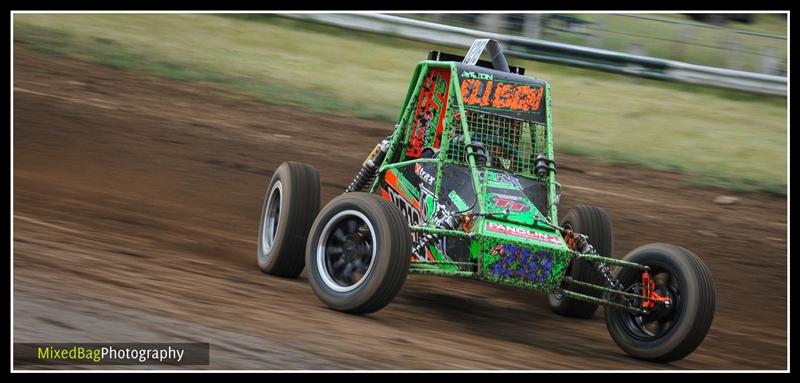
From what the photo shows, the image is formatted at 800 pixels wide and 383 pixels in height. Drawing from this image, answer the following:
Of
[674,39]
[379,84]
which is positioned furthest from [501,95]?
[674,39]

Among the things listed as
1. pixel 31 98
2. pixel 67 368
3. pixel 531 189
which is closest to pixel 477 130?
pixel 531 189

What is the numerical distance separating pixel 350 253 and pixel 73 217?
3342mm

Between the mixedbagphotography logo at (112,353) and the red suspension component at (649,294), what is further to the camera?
the red suspension component at (649,294)

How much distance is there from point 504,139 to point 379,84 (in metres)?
8.81

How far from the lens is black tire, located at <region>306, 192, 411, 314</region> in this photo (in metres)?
6.48

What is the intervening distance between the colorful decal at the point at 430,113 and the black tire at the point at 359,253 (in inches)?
55.2

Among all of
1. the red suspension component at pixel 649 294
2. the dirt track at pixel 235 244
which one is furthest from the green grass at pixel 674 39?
the red suspension component at pixel 649 294

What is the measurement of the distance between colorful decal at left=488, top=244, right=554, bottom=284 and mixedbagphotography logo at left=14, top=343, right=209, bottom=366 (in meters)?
2.06

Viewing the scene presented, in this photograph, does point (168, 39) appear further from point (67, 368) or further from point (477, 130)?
point (67, 368)

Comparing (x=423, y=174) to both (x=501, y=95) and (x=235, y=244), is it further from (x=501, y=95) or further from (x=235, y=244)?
(x=235, y=244)

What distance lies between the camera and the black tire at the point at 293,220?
8148mm

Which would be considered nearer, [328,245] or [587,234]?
[328,245]

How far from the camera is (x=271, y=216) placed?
349 inches

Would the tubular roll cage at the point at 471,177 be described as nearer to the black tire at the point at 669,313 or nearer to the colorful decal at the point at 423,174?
the colorful decal at the point at 423,174
